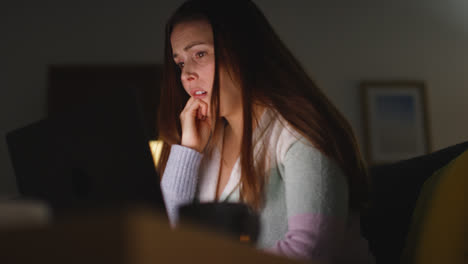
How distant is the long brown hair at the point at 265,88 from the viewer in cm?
91

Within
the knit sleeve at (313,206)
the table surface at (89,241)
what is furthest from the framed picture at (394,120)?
the table surface at (89,241)

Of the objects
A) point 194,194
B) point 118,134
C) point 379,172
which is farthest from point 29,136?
point 379,172

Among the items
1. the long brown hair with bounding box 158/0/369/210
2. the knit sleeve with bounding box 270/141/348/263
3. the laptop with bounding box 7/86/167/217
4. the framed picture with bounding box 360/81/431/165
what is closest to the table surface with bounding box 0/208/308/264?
the laptop with bounding box 7/86/167/217

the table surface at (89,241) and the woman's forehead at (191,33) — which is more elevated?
the woman's forehead at (191,33)

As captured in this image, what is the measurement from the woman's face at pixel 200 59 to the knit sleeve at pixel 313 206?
293mm

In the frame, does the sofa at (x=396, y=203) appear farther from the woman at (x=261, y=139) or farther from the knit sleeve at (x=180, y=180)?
the knit sleeve at (x=180, y=180)

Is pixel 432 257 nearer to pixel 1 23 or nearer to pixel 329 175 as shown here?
pixel 329 175

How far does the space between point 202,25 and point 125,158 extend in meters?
0.57

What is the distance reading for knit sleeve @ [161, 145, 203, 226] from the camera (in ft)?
3.42

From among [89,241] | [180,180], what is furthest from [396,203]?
[89,241]

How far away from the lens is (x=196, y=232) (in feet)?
0.97

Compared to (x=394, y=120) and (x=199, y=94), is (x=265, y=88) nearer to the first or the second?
(x=199, y=94)

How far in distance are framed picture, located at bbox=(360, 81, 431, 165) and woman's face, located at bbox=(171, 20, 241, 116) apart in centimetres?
216

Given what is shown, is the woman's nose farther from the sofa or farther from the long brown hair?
the sofa
